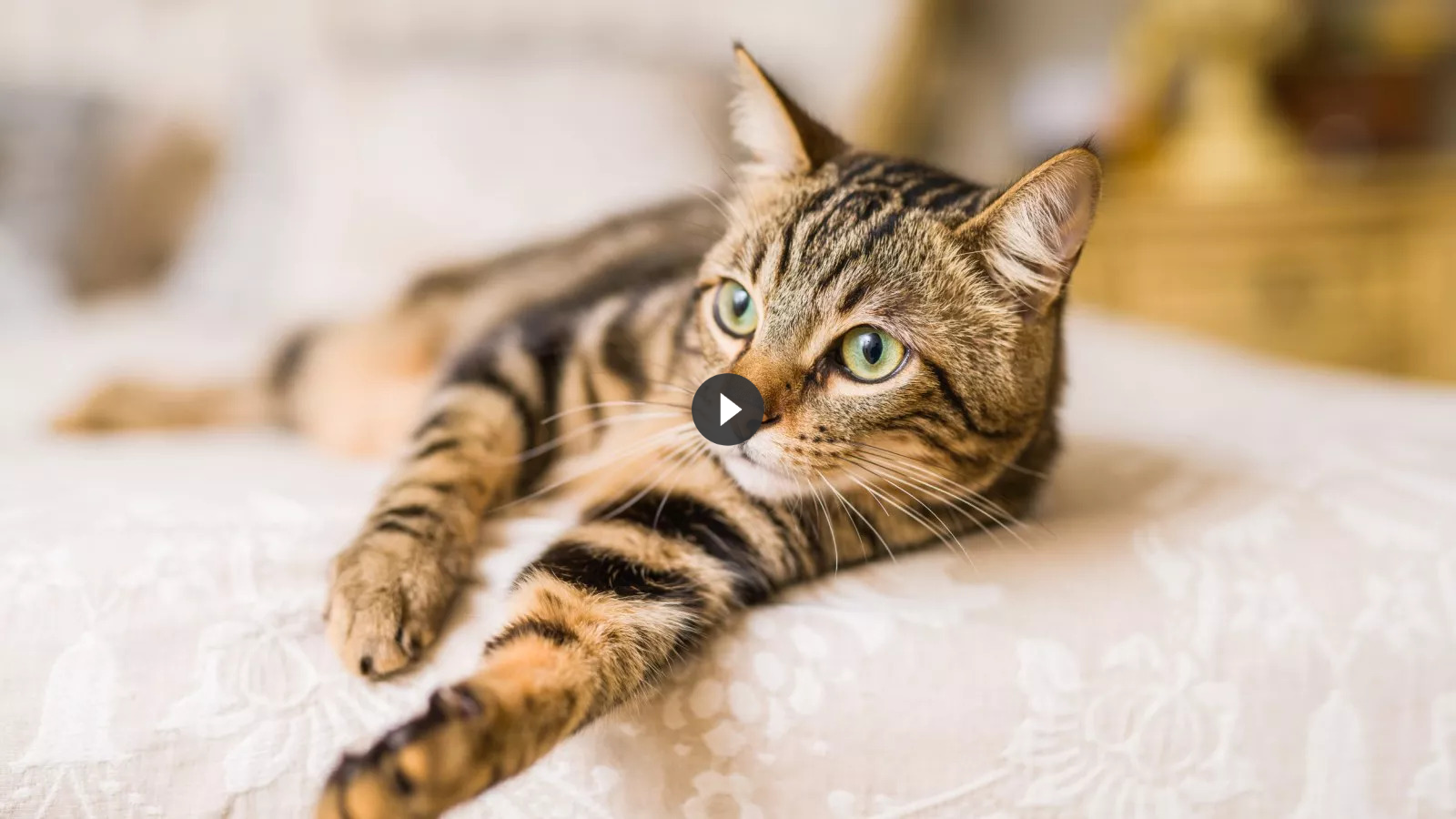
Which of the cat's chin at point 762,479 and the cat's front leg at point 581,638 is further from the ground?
the cat's chin at point 762,479

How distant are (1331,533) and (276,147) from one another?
2.14 m

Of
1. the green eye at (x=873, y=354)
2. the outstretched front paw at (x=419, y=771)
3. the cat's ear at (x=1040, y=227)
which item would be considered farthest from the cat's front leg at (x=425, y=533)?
the cat's ear at (x=1040, y=227)

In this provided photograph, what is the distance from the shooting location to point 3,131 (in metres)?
1.90

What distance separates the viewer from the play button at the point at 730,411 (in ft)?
2.34

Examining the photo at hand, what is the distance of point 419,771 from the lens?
514 millimetres

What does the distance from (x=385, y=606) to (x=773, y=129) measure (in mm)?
552

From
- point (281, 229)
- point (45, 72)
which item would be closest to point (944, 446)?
point (281, 229)

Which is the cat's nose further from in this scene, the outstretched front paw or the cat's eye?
the outstretched front paw

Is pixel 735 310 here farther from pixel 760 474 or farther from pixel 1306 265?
pixel 1306 265

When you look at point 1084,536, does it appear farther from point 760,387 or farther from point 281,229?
point 281,229

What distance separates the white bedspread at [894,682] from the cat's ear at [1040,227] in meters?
0.23

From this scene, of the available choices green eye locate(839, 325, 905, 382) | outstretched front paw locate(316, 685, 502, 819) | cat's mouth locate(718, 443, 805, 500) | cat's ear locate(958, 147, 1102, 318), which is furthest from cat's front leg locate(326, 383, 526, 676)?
cat's ear locate(958, 147, 1102, 318)

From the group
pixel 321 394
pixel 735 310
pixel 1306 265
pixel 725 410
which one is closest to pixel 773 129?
pixel 735 310

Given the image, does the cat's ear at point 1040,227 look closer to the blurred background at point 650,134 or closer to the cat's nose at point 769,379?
the cat's nose at point 769,379
